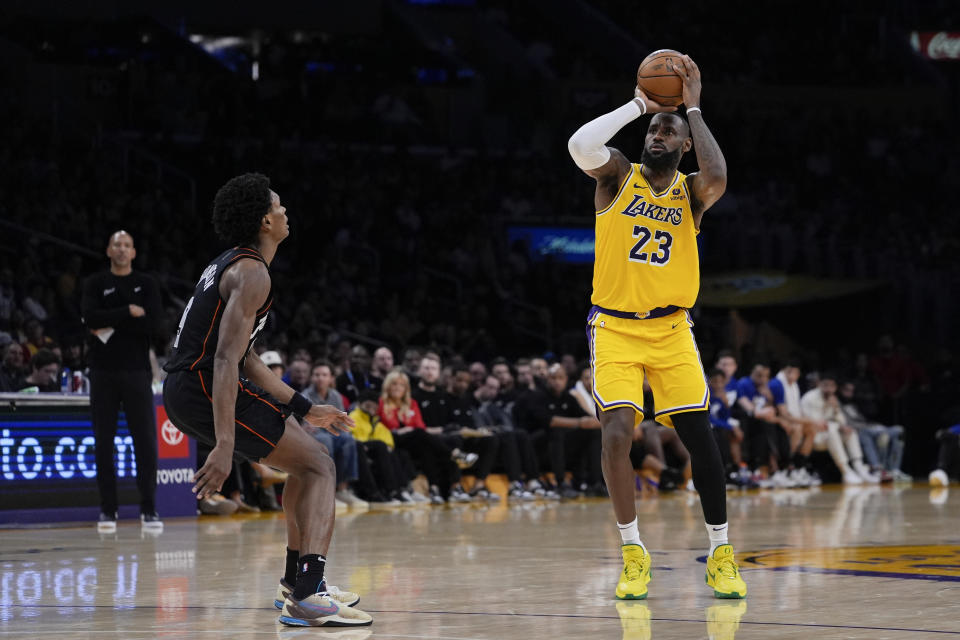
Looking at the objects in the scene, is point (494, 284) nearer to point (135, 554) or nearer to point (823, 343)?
point (823, 343)

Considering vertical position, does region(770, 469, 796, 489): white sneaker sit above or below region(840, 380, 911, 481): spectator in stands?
below

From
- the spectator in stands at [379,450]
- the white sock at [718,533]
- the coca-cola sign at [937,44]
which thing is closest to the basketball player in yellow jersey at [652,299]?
the white sock at [718,533]

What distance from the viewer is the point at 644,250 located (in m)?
6.45

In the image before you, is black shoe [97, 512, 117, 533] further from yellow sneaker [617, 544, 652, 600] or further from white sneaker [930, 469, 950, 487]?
white sneaker [930, 469, 950, 487]

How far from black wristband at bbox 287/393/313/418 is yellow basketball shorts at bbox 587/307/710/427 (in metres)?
1.36

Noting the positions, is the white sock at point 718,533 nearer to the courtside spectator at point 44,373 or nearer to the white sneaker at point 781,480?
the courtside spectator at point 44,373

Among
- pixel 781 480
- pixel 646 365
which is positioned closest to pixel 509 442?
pixel 781 480

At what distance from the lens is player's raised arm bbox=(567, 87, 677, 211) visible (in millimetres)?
6191

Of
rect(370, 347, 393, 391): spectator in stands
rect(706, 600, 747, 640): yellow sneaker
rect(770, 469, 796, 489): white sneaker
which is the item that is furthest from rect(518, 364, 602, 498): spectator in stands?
rect(706, 600, 747, 640): yellow sneaker

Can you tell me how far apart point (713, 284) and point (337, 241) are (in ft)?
21.1

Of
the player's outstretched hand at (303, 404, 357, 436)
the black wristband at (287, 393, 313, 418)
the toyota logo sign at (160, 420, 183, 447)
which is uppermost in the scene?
the black wristband at (287, 393, 313, 418)

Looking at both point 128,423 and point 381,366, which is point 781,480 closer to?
point 381,366

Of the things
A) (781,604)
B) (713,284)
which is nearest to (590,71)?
(713,284)

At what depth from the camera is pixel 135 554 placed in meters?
8.62
